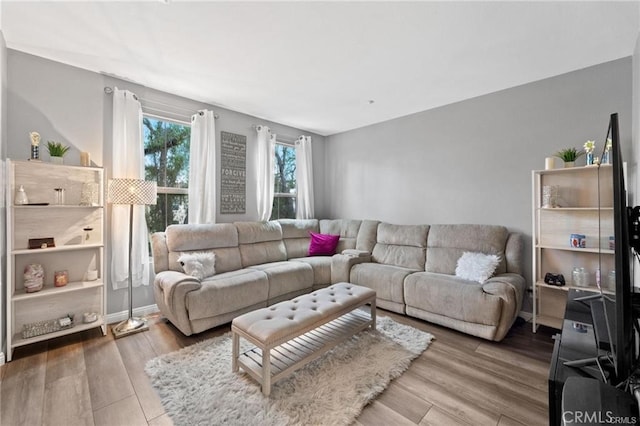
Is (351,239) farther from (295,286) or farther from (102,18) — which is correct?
(102,18)

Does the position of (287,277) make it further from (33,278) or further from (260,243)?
(33,278)

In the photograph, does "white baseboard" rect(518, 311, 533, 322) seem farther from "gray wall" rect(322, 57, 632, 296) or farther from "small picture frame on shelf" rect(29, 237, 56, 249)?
"small picture frame on shelf" rect(29, 237, 56, 249)

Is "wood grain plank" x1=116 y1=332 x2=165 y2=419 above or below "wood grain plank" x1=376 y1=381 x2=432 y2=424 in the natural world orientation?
above

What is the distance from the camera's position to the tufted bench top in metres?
1.79

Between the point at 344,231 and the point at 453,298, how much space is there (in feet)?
6.52

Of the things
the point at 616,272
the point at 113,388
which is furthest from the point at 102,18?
the point at 616,272

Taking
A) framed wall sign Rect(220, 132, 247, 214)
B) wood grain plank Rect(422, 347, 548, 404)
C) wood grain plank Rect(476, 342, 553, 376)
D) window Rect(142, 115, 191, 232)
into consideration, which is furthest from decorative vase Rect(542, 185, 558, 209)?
window Rect(142, 115, 191, 232)

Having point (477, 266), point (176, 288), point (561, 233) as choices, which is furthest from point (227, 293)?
point (561, 233)

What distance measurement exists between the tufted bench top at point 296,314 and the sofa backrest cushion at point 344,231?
155cm

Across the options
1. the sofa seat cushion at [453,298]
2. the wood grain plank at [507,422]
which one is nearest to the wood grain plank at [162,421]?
the wood grain plank at [507,422]

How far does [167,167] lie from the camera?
331 cm

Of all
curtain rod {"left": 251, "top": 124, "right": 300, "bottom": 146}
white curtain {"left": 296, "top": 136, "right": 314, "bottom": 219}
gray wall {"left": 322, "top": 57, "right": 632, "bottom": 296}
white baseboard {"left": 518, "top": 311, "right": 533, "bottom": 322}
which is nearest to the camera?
gray wall {"left": 322, "top": 57, "right": 632, "bottom": 296}

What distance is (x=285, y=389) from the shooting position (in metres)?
1.77

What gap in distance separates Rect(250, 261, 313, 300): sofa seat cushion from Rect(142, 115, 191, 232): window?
1221 millimetres
